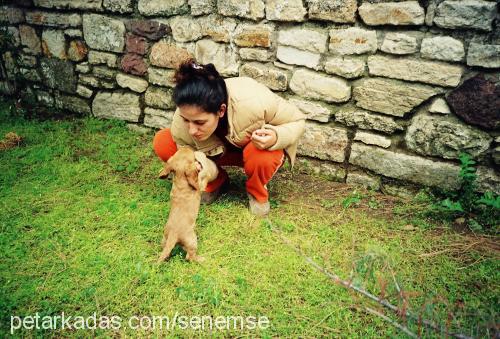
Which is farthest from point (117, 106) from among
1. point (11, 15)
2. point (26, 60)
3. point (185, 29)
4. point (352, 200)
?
point (352, 200)

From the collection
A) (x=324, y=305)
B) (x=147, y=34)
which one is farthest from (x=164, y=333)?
(x=147, y=34)

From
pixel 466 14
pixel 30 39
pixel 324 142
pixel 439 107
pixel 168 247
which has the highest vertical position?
pixel 466 14

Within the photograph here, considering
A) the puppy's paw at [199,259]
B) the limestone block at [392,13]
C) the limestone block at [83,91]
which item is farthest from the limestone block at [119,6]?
the puppy's paw at [199,259]

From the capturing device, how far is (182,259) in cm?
→ 234

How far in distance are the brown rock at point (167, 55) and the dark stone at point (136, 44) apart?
98 mm

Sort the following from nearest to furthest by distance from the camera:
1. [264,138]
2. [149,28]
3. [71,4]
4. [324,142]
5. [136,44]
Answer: [264,138] < [324,142] < [149,28] < [136,44] < [71,4]

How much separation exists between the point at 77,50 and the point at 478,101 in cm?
394

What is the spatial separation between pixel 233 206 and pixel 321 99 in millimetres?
1179

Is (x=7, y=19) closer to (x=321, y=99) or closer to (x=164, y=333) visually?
(x=321, y=99)

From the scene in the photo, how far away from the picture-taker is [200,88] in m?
2.28

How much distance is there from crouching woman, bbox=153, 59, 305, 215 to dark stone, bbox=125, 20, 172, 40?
121cm

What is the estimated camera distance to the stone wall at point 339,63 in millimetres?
2508

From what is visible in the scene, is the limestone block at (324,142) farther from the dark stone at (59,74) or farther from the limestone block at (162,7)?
the dark stone at (59,74)

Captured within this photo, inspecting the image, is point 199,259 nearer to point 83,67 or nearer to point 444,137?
point 444,137
